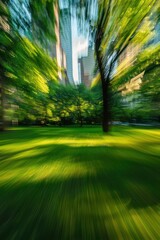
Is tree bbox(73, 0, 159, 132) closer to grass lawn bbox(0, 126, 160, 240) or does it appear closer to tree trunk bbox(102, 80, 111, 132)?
tree trunk bbox(102, 80, 111, 132)

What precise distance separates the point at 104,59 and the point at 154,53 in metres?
3.69

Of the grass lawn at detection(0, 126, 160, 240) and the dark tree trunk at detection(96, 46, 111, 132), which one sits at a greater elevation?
the dark tree trunk at detection(96, 46, 111, 132)

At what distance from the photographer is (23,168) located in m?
4.79

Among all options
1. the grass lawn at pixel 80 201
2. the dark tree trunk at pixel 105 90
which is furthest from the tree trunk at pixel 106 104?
the grass lawn at pixel 80 201

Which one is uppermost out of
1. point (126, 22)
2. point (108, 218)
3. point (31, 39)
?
point (126, 22)

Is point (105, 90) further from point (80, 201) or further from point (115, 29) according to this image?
point (80, 201)

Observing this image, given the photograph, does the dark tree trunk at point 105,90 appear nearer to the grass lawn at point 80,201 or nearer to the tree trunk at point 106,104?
the tree trunk at point 106,104

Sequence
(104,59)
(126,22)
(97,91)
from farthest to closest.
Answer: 1. (97,91)
2. (104,59)
3. (126,22)

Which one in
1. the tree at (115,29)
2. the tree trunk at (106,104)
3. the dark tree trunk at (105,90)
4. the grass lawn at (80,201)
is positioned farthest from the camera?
the tree trunk at (106,104)

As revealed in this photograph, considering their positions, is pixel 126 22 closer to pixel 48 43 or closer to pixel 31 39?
pixel 48 43

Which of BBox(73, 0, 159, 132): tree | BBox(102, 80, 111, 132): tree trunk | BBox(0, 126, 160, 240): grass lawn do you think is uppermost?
BBox(73, 0, 159, 132): tree

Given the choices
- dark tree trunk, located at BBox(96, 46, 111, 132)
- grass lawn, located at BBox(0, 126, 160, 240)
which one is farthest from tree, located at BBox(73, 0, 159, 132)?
grass lawn, located at BBox(0, 126, 160, 240)

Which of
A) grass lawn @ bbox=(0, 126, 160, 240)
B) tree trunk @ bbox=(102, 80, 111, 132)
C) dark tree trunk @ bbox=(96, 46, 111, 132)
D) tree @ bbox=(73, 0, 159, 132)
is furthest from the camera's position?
tree trunk @ bbox=(102, 80, 111, 132)

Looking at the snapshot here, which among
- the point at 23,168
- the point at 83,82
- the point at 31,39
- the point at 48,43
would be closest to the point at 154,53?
the point at 48,43
